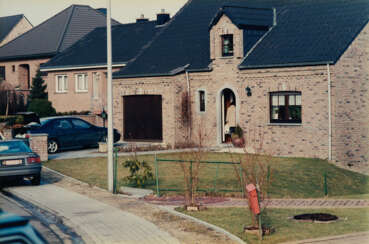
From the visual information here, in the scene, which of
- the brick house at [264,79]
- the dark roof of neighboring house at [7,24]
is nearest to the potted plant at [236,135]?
the brick house at [264,79]

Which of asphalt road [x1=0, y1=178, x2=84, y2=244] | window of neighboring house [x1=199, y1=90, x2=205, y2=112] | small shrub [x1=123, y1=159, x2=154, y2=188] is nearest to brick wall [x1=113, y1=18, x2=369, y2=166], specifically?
window of neighboring house [x1=199, y1=90, x2=205, y2=112]

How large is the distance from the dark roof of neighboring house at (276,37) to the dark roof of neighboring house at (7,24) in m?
35.1

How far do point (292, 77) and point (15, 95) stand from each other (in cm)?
2826

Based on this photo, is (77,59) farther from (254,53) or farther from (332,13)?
(332,13)

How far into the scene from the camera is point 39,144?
2391 centimetres

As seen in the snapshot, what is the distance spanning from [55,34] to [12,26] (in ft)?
54.6

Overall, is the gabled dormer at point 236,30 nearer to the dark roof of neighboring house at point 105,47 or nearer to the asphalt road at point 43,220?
the dark roof of neighboring house at point 105,47

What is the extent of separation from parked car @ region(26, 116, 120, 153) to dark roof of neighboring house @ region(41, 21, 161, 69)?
405 inches

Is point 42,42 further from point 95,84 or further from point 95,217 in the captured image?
point 95,217

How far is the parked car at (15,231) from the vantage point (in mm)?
3834

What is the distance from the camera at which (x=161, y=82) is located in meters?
32.1

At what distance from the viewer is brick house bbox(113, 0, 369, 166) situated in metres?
26.4

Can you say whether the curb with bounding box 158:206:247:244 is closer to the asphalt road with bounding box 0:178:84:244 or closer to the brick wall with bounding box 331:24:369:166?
the asphalt road with bounding box 0:178:84:244

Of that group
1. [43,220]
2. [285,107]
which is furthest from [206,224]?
[285,107]
